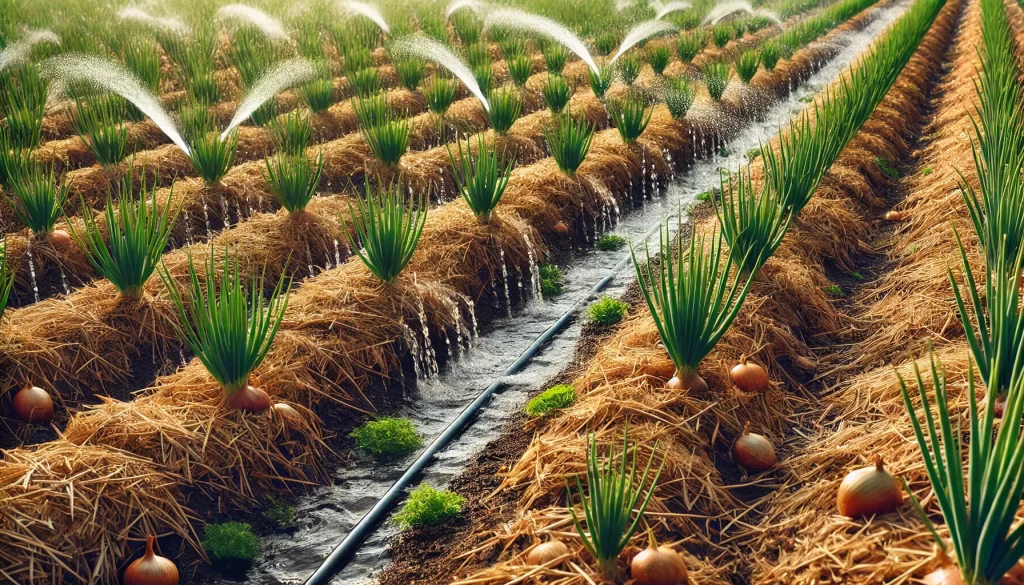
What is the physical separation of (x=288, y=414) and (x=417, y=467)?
1.94 feet

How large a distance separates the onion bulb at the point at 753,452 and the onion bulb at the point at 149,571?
2.02 meters

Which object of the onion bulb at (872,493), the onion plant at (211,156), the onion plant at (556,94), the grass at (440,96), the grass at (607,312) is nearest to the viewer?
the onion bulb at (872,493)

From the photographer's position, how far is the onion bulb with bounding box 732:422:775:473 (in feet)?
10.7

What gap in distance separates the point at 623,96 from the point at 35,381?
7479 millimetres

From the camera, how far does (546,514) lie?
293 centimetres

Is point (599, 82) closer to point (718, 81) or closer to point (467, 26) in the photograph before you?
point (718, 81)

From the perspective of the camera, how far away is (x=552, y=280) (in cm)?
564

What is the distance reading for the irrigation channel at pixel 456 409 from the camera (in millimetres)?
3188

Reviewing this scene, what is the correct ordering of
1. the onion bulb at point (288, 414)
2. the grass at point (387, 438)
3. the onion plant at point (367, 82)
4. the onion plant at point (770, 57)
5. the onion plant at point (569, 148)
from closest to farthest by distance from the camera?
the onion bulb at point (288, 414), the grass at point (387, 438), the onion plant at point (569, 148), the onion plant at point (367, 82), the onion plant at point (770, 57)

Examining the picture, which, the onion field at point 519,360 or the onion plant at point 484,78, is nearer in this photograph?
the onion field at point 519,360

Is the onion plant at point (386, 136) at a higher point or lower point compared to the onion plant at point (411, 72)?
lower

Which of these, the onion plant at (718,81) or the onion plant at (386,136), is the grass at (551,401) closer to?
the onion plant at (386,136)

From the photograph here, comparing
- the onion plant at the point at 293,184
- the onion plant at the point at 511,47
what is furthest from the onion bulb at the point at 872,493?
the onion plant at the point at 511,47

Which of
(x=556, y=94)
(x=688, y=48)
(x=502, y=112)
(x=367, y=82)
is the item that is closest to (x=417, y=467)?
(x=502, y=112)
